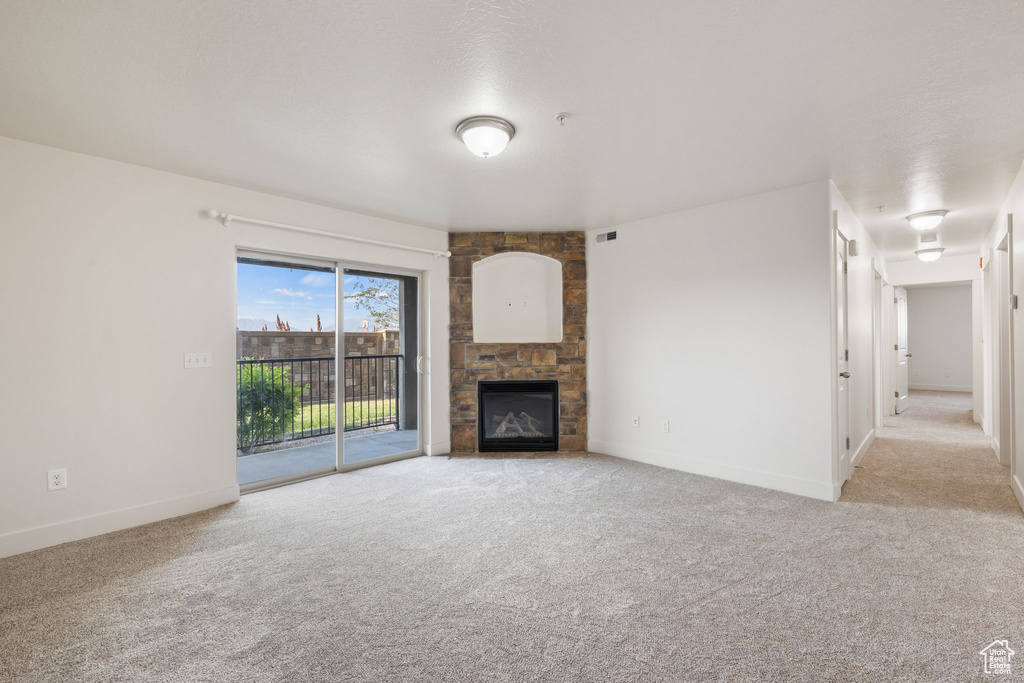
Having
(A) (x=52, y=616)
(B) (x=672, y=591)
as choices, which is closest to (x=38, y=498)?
(A) (x=52, y=616)

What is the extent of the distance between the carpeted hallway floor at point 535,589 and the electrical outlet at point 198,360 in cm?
106

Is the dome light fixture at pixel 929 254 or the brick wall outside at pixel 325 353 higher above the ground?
the dome light fixture at pixel 929 254

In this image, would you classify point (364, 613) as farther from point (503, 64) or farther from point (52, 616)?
point (503, 64)

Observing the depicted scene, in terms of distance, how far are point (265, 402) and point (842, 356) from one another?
15.8 feet

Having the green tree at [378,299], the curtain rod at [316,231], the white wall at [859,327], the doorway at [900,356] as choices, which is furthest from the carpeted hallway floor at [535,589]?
the doorway at [900,356]

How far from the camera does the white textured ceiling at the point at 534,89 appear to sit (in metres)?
1.78

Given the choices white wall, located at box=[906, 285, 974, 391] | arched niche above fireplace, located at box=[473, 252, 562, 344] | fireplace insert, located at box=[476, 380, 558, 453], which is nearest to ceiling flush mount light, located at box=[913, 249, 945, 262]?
white wall, located at box=[906, 285, 974, 391]

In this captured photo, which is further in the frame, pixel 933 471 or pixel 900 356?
pixel 900 356

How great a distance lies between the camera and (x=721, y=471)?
13.6 feet

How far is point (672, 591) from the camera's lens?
229cm

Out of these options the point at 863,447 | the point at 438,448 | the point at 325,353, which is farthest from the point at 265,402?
the point at 863,447

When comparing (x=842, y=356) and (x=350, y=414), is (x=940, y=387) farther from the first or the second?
(x=350, y=414)

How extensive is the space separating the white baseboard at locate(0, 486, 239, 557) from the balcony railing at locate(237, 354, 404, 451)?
0.55 metres

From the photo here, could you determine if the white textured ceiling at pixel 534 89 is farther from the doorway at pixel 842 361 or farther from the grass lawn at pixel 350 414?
the grass lawn at pixel 350 414
